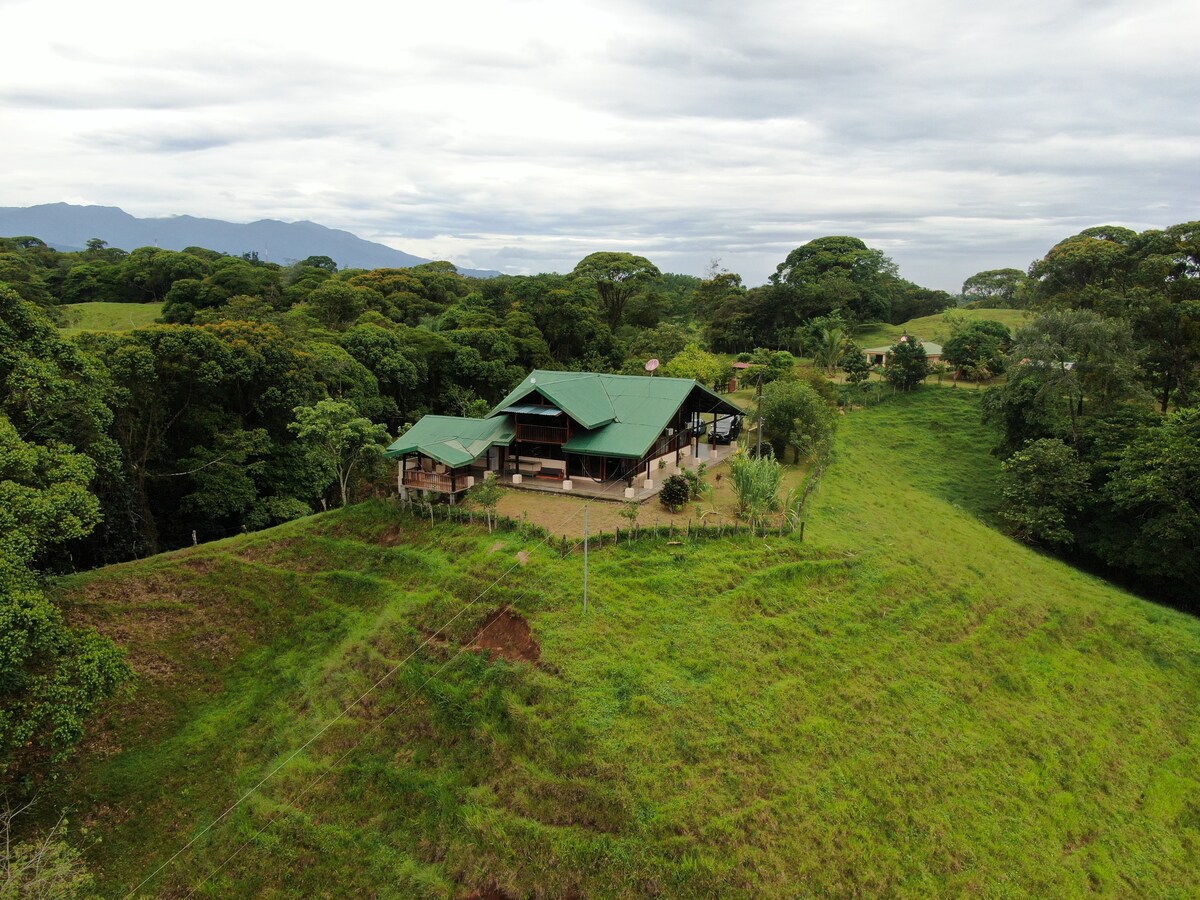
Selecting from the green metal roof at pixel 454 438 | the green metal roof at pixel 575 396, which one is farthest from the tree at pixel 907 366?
the green metal roof at pixel 454 438

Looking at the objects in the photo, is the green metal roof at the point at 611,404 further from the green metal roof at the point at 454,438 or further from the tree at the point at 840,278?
the tree at the point at 840,278

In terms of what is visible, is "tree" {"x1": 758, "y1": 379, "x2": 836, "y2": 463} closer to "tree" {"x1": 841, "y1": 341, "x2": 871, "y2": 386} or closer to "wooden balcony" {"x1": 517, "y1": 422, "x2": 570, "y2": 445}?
"wooden balcony" {"x1": 517, "y1": 422, "x2": 570, "y2": 445}

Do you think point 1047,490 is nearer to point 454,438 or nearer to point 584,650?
point 584,650

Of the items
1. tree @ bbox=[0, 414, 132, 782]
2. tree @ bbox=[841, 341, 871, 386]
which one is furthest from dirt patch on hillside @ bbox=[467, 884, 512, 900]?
tree @ bbox=[841, 341, 871, 386]

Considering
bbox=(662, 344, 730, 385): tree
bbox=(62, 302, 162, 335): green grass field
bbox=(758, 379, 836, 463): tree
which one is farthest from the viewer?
bbox=(62, 302, 162, 335): green grass field

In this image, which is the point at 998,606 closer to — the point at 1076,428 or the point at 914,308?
the point at 1076,428

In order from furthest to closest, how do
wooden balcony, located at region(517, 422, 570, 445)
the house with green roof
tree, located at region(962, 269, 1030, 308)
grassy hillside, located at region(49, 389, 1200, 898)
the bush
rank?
1. tree, located at region(962, 269, 1030, 308)
2. wooden balcony, located at region(517, 422, 570, 445)
3. the house with green roof
4. the bush
5. grassy hillside, located at region(49, 389, 1200, 898)

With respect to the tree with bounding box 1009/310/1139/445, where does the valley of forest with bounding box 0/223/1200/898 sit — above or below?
below
